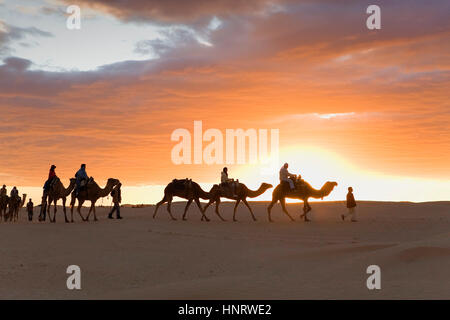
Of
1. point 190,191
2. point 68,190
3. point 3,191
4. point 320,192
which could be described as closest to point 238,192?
point 190,191

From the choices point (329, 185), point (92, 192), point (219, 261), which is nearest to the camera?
point (219, 261)

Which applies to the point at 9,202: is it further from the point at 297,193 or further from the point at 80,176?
the point at 297,193

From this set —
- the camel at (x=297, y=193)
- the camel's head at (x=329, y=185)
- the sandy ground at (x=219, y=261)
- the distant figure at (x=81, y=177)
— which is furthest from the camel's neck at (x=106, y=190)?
the camel's head at (x=329, y=185)

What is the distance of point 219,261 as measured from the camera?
54.6 feet

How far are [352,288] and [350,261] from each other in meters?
4.68

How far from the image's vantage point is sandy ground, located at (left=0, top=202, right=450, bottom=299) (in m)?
11.3

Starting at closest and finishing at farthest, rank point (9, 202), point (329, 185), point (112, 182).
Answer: point (112, 182) → point (329, 185) → point (9, 202)

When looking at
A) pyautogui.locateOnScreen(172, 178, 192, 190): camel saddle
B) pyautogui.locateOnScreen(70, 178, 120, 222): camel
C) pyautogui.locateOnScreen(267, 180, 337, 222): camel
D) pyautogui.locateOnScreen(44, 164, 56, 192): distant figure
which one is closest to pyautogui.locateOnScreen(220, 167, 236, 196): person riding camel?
pyautogui.locateOnScreen(172, 178, 192, 190): camel saddle
